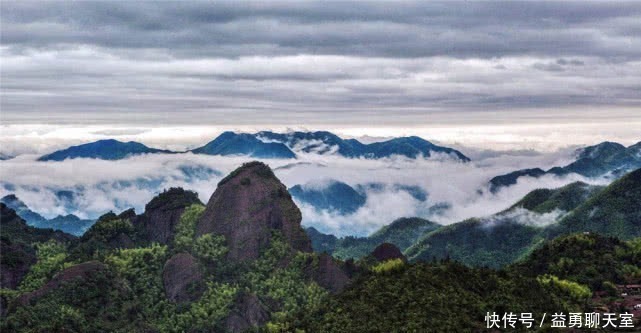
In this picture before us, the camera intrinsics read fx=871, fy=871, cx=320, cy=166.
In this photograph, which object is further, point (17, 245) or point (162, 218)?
point (162, 218)

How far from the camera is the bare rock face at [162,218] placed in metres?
160

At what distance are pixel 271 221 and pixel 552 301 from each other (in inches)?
3243

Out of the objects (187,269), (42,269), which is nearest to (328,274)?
(187,269)

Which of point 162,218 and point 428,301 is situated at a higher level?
point 428,301

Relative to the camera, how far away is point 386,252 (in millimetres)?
158625

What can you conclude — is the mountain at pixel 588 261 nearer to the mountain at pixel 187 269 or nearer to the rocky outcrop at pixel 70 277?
the mountain at pixel 187 269

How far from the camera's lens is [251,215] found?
15238cm

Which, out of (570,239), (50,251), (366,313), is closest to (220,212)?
(50,251)

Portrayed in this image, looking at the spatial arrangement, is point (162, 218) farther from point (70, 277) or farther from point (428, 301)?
point (428, 301)

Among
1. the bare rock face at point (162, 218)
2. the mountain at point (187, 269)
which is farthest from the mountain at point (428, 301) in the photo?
the bare rock face at point (162, 218)

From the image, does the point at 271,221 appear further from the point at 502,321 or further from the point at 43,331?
the point at 502,321

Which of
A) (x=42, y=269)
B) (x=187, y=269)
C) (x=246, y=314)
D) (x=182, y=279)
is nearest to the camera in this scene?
(x=246, y=314)

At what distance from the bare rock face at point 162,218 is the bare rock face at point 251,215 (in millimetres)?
6879

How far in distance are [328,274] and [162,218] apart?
1547 inches
